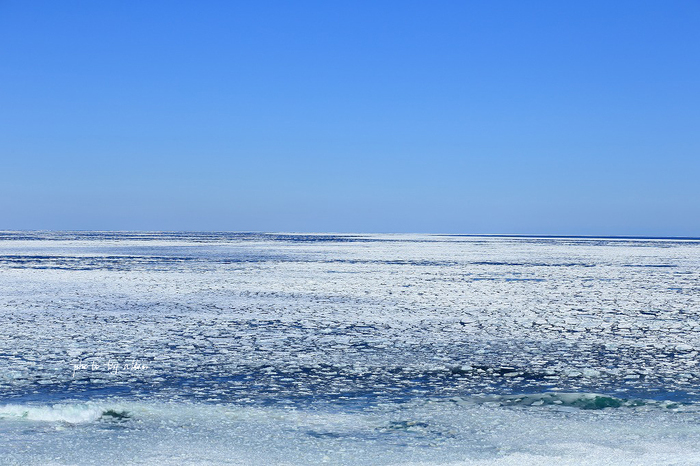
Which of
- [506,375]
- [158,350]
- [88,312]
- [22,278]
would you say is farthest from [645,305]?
[22,278]

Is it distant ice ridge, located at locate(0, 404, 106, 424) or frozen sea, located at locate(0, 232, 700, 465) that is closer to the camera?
frozen sea, located at locate(0, 232, 700, 465)

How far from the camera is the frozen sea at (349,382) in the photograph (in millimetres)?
4434

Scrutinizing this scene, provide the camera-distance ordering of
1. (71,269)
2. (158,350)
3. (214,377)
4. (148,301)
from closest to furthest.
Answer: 1. (214,377)
2. (158,350)
3. (148,301)
4. (71,269)

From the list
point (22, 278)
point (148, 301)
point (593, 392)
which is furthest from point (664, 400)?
point (22, 278)

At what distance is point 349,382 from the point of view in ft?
20.7

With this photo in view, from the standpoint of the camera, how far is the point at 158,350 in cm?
789

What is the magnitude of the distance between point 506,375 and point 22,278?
16.4 metres

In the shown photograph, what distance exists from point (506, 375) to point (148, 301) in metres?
8.69

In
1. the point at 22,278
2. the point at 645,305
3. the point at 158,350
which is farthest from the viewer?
the point at 22,278

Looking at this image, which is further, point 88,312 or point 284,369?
point 88,312

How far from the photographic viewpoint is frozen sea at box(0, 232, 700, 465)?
4.43m

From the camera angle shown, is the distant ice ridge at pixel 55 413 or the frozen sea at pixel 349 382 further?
the distant ice ridge at pixel 55 413

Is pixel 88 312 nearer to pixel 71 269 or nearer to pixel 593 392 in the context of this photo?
pixel 593 392

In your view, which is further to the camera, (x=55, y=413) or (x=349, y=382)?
(x=349, y=382)
